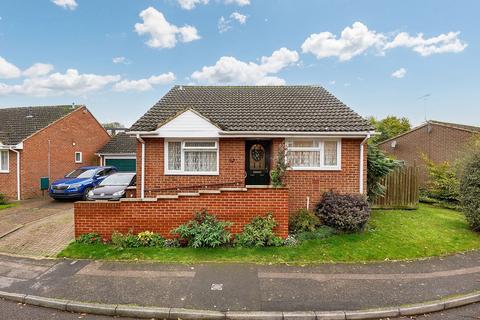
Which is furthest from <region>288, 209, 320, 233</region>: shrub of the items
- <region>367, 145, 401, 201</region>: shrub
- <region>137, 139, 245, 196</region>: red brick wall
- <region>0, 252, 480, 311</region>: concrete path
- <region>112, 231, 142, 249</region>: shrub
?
<region>112, 231, 142, 249</region>: shrub

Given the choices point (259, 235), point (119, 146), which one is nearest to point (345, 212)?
point (259, 235)

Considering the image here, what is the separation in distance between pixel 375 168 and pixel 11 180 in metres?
17.7

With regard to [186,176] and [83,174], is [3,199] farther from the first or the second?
[186,176]

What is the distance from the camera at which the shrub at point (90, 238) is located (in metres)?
6.91

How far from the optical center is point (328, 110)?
9.81 metres

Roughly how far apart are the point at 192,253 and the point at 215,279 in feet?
A: 4.42

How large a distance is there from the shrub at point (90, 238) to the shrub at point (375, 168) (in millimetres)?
8837

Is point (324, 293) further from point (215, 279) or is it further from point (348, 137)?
point (348, 137)

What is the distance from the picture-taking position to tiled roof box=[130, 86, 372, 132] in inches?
347

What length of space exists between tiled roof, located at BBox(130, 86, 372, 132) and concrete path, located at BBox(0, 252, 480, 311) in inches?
171

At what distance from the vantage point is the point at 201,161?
29.6ft

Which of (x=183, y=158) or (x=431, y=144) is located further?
(x=431, y=144)

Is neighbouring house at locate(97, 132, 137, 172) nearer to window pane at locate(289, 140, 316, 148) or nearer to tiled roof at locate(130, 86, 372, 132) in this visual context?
tiled roof at locate(130, 86, 372, 132)

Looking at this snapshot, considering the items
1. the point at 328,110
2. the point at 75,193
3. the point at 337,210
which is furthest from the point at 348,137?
the point at 75,193
